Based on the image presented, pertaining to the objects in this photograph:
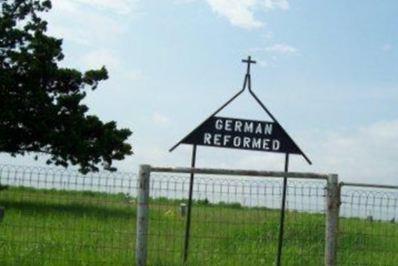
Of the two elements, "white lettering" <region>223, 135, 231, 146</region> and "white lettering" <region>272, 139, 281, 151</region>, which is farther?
"white lettering" <region>272, 139, 281, 151</region>

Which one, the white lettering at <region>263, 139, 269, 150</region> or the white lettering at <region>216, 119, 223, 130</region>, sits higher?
the white lettering at <region>216, 119, 223, 130</region>

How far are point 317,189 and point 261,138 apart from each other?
2.23 meters

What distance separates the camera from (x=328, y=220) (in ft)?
31.6

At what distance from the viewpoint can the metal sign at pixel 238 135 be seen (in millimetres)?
11742

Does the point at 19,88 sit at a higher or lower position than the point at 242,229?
higher

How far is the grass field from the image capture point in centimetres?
1099

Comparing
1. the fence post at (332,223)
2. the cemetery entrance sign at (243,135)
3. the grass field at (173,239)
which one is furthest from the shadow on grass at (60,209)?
the fence post at (332,223)

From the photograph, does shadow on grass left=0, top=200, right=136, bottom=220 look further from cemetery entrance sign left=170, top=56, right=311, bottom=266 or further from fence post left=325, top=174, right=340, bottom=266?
fence post left=325, top=174, right=340, bottom=266

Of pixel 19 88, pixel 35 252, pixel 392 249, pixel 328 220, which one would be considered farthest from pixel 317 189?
pixel 19 88

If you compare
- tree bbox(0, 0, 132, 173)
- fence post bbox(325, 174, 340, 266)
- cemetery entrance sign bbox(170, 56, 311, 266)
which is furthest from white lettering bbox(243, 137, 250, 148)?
tree bbox(0, 0, 132, 173)

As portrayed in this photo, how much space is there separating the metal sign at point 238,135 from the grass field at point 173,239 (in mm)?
1025

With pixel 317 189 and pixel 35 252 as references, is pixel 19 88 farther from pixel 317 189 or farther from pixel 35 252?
pixel 317 189

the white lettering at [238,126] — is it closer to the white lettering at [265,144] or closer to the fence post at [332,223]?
the white lettering at [265,144]

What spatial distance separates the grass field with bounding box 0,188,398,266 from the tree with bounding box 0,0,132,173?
9.53 meters
